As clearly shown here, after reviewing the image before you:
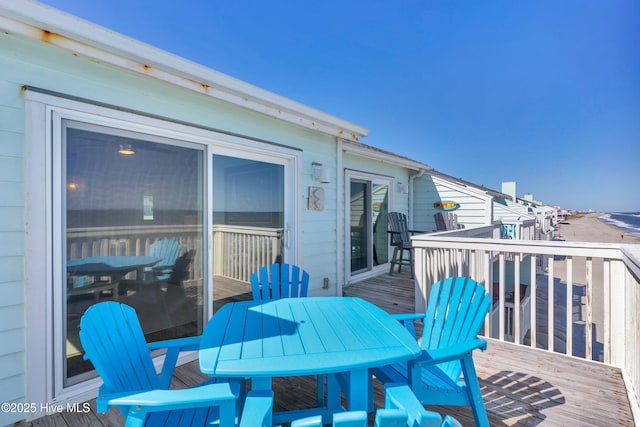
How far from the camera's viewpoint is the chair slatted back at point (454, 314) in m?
1.70

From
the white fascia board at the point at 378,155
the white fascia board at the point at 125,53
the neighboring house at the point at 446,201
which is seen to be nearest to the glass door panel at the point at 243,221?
the white fascia board at the point at 125,53

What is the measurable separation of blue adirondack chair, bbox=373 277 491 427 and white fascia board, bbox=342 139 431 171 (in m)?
3.07

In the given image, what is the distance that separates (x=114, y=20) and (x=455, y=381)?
5696 millimetres

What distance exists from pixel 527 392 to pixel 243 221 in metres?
2.86

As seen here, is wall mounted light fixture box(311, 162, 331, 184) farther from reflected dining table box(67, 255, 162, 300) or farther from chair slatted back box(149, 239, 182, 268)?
reflected dining table box(67, 255, 162, 300)

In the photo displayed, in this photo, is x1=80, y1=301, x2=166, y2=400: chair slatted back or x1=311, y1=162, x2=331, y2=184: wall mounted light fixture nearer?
x1=80, y1=301, x2=166, y2=400: chair slatted back

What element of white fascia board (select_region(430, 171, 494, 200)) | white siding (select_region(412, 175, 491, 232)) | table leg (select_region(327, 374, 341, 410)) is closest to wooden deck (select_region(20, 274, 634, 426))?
table leg (select_region(327, 374, 341, 410))

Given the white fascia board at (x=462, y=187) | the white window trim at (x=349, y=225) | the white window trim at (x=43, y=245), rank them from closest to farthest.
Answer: the white window trim at (x=43, y=245) < the white window trim at (x=349, y=225) < the white fascia board at (x=462, y=187)

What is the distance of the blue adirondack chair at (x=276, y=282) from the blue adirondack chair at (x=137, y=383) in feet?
2.96

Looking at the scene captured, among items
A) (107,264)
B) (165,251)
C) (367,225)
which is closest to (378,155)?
(367,225)

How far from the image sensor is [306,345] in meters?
1.30

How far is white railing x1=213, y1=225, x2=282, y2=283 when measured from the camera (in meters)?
2.93

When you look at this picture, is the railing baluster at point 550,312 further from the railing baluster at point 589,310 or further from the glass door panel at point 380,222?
the glass door panel at point 380,222

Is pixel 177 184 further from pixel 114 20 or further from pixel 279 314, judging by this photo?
pixel 114 20
